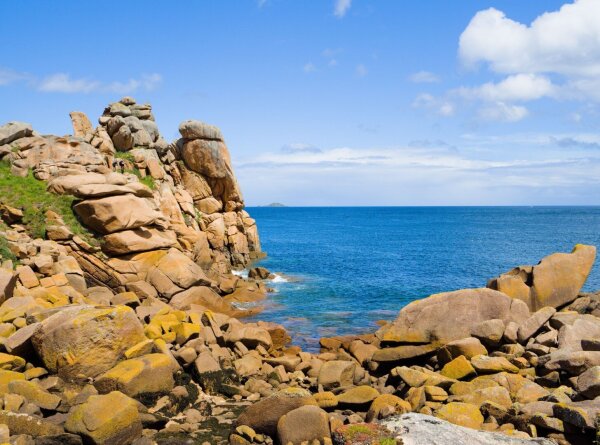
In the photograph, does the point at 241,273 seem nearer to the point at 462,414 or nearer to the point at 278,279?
the point at 278,279

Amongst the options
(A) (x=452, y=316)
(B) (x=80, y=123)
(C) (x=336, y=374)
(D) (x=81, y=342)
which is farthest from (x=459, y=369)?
(B) (x=80, y=123)

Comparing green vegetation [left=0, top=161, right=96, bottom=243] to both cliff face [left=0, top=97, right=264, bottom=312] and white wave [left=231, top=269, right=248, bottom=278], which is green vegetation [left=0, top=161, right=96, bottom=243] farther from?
white wave [left=231, top=269, right=248, bottom=278]

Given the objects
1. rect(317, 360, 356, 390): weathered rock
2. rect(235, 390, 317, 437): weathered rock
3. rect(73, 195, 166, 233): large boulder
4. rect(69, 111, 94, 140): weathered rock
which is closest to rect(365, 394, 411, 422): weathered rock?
rect(235, 390, 317, 437): weathered rock

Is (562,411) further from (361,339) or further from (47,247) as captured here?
(47,247)

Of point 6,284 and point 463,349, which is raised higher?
point 6,284

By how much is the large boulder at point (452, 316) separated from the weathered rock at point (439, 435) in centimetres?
994

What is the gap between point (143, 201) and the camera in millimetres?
37188

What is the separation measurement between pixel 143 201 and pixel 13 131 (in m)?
16.1

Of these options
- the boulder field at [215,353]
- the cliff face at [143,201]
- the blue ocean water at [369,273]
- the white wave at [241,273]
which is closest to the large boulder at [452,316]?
the boulder field at [215,353]

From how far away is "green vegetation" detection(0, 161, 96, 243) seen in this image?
3435 centimetres

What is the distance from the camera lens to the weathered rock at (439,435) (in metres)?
12.7

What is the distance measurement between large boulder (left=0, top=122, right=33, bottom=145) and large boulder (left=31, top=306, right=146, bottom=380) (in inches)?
1214

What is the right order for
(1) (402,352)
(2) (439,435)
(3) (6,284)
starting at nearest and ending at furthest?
(2) (439,435) < (3) (6,284) < (1) (402,352)

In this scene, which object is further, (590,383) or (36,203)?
(36,203)
